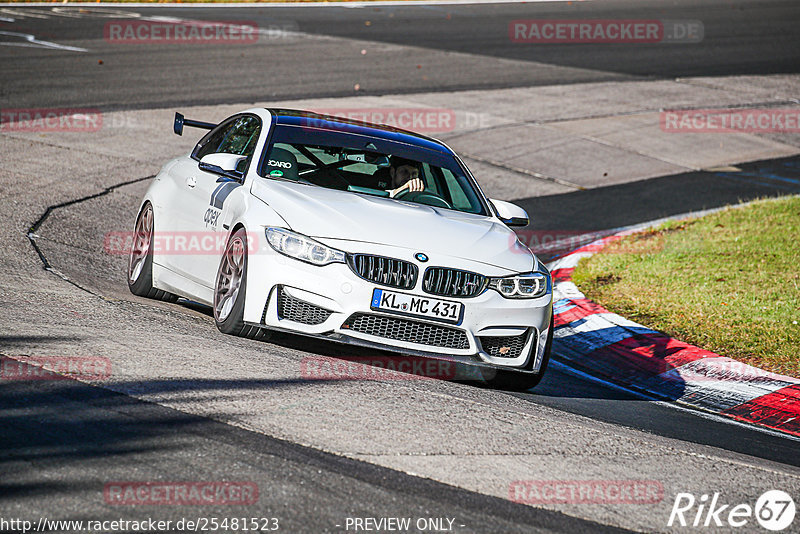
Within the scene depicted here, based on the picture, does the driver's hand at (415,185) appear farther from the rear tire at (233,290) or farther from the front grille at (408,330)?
the front grille at (408,330)

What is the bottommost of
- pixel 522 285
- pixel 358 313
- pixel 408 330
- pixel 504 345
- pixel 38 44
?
pixel 504 345

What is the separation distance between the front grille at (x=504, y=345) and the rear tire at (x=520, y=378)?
0.23m

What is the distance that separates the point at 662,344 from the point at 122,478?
5452 mm

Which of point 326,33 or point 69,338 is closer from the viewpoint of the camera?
point 69,338

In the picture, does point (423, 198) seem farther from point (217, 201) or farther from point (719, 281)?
point (719, 281)

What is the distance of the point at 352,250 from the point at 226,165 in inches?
57.4

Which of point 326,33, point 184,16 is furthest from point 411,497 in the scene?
point 184,16

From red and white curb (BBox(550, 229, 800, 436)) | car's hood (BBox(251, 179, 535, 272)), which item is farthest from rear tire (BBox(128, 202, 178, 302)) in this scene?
red and white curb (BBox(550, 229, 800, 436))

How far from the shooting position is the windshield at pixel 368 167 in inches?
305

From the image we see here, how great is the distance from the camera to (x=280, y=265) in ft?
21.3

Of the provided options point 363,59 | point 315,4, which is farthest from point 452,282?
point 315,4

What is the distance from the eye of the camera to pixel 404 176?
8094mm

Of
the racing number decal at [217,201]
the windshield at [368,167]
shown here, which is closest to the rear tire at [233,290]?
the racing number decal at [217,201]

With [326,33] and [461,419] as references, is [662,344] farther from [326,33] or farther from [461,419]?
[326,33]
